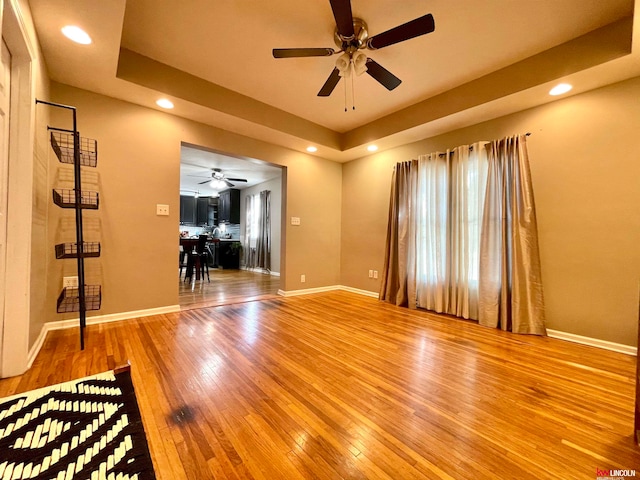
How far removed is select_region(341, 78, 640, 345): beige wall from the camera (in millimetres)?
2240

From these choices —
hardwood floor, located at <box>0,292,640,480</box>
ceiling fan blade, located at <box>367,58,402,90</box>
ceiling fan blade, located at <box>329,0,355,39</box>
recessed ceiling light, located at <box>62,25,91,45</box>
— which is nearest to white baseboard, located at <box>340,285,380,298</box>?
hardwood floor, located at <box>0,292,640,480</box>

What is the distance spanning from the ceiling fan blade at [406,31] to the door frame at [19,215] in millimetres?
2296

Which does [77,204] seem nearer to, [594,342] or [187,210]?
[594,342]

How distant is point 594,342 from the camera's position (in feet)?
7.77

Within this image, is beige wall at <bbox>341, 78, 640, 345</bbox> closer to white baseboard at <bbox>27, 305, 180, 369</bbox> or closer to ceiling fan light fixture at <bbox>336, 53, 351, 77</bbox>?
ceiling fan light fixture at <bbox>336, 53, 351, 77</bbox>

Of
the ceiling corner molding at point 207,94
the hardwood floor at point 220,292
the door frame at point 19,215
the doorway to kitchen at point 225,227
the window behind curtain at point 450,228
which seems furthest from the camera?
the doorway to kitchen at point 225,227

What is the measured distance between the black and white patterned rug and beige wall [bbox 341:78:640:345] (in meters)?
3.46

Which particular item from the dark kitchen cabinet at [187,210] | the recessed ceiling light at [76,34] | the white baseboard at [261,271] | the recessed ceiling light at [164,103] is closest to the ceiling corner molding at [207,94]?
the recessed ceiling light at [164,103]

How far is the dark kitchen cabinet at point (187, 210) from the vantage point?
843 centimetres

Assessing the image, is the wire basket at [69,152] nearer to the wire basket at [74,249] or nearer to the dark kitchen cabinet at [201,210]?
the wire basket at [74,249]

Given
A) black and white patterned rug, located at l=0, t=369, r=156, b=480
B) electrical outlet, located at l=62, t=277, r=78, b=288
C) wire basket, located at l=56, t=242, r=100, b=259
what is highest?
wire basket, located at l=56, t=242, r=100, b=259

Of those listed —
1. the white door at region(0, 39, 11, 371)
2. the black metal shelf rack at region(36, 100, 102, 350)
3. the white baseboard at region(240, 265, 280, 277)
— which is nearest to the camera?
the white door at region(0, 39, 11, 371)

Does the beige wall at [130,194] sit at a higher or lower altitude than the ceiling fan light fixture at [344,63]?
lower

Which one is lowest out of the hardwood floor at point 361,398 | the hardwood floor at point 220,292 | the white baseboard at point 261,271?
the white baseboard at point 261,271
